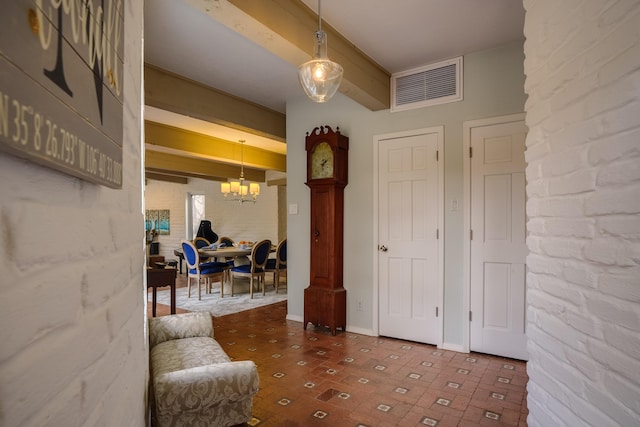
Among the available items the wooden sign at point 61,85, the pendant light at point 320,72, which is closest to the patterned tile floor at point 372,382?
the pendant light at point 320,72

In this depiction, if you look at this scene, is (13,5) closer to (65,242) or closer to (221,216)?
(65,242)

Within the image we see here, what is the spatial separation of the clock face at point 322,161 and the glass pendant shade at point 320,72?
1656mm

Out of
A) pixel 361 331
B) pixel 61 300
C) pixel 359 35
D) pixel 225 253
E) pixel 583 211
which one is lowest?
pixel 361 331

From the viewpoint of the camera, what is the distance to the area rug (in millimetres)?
5225

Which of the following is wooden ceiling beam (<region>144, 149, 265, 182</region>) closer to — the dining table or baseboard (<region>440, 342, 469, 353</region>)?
the dining table

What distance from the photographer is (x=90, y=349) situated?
1.91 ft

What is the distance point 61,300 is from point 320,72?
1995 mm

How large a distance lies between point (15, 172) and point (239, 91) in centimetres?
403

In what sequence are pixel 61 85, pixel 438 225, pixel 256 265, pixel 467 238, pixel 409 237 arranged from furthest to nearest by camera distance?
pixel 256 265, pixel 409 237, pixel 438 225, pixel 467 238, pixel 61 85

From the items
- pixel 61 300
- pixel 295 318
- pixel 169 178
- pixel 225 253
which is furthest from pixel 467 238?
pixel 169 178

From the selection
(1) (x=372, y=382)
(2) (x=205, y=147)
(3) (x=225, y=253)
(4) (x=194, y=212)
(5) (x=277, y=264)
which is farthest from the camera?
(4) (x=194, y=212)

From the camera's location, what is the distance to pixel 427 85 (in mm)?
3566

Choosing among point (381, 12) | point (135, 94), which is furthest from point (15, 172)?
point (381, 12)

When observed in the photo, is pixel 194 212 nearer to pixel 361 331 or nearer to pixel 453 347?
pixel 361 331
